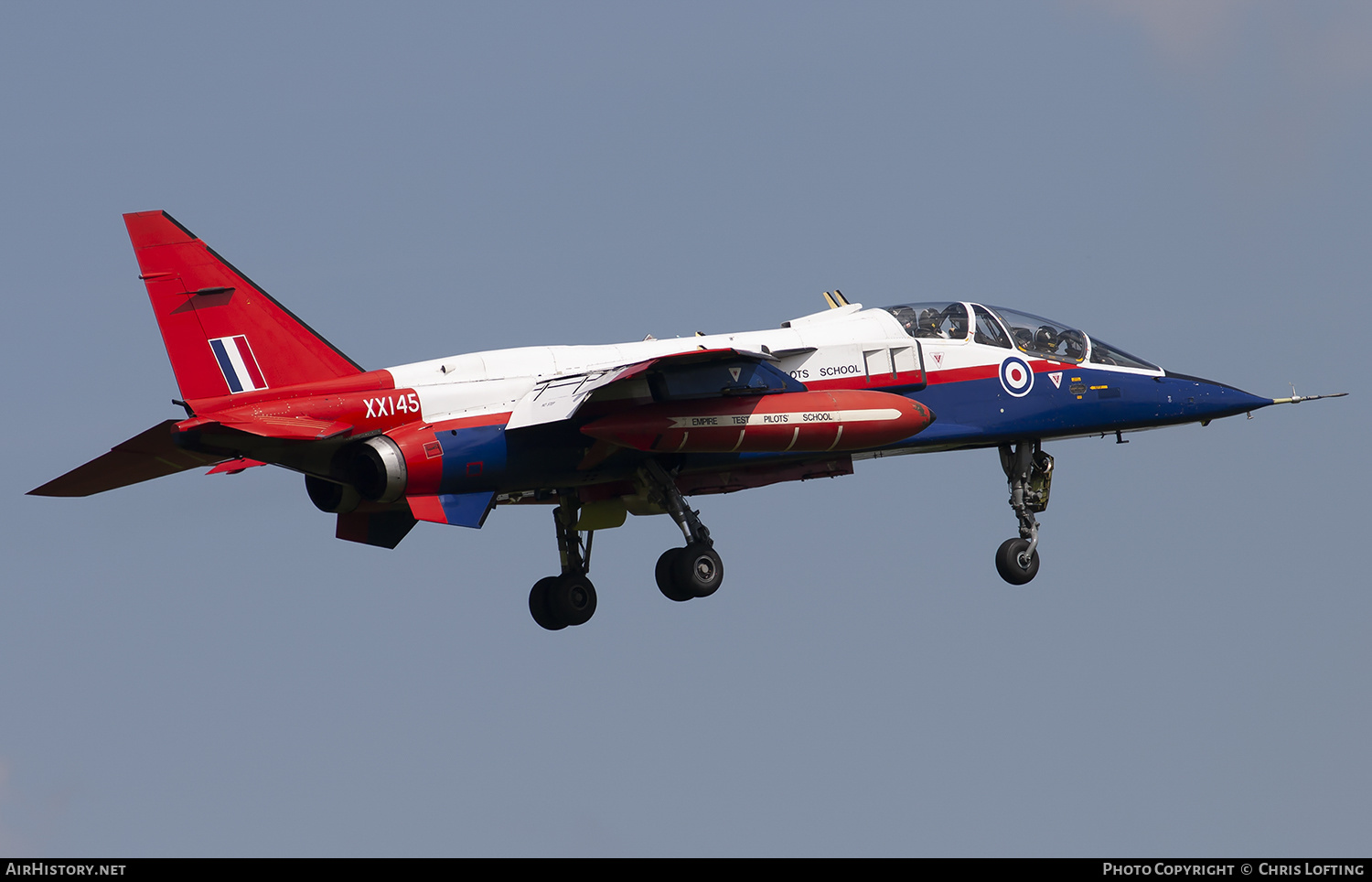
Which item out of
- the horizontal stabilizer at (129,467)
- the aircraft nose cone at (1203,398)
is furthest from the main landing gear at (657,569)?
the aircraft nose cone at (1203,398)

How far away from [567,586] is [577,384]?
4233mm

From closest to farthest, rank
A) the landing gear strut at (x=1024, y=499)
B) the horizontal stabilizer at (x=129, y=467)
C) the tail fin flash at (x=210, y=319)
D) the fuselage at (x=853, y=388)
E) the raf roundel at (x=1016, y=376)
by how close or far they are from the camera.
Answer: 1. the horizontal stabilizer at (x=129, y=467)
2. the tail fin flash at (x=210, y=319)
3. the fuselage at (x=853, y=388)
4. the raf roundel at (x=1016, y=376)
5. the landing gear strut at (x=1024, y=499)

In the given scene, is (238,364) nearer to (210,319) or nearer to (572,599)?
(210,319)

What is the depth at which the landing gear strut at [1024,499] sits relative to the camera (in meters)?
29.2

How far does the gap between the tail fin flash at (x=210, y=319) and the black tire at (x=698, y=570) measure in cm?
545

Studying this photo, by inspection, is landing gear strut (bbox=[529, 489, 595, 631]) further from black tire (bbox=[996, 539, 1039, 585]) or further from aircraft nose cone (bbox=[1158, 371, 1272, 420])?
aircraft nose cone (bbox=[1158, 371, 1272, 420])

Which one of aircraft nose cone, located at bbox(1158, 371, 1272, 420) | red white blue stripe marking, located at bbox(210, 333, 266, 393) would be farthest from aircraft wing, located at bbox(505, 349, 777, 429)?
aircraft nose cone, located at bbox(1158, 371, 1272, 420)

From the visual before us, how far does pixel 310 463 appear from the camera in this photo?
24.2 metres

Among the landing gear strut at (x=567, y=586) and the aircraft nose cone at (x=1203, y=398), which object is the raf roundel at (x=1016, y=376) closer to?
the aircraft nose cone at (x=1203, y=398)

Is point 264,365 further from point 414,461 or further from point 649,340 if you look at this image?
point 649,340

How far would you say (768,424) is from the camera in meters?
25.1

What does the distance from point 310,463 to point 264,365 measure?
4.38 ft

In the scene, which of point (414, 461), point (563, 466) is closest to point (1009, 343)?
point (563, 466)

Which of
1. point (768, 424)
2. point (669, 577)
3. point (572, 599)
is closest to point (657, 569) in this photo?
point (669, 577)
